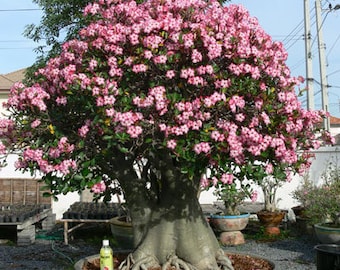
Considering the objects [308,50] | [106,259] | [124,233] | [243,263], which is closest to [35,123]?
[106,259]

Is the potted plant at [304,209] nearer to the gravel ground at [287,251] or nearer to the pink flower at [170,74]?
the gravel ground at [287,251]

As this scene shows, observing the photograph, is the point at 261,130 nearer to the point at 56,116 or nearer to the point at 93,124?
the point at 93,124

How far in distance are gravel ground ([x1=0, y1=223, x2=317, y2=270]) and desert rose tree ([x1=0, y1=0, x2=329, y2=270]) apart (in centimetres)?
366

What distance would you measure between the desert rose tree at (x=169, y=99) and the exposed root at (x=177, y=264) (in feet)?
3.36

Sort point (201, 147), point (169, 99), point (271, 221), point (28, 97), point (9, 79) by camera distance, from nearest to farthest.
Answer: point (201, 147), point (169, 99), point (28, 97), point (271, 221), point (9, 79)

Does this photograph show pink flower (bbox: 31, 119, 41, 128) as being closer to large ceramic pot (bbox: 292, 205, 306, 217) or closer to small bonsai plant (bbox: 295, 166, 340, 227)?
small bonsai plant (bbox: 295, 166, 340, 227)

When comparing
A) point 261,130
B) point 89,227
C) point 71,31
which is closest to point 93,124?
point 261,130

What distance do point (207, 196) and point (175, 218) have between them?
7521mm

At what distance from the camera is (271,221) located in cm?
1022

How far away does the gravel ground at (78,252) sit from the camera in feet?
25.7

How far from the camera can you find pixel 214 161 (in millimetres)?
3781

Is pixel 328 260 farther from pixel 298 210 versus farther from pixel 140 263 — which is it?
pixel 298 210

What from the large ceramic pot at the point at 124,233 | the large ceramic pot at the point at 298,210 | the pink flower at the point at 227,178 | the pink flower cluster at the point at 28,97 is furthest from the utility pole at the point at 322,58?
the pink flower cluster at the point at 28,97

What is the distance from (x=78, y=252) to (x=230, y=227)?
2.89 metres
